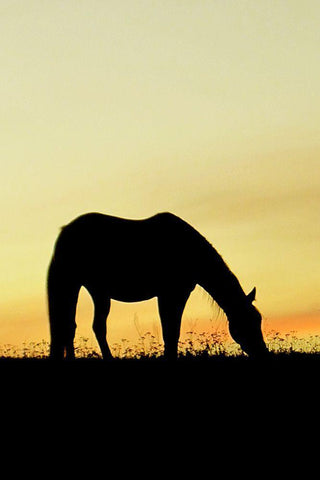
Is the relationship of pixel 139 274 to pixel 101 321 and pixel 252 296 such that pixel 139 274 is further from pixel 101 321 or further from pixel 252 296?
pixel 252 296

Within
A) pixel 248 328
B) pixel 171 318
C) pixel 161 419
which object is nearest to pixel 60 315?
pixel 171 318

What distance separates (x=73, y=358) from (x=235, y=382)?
3960mm

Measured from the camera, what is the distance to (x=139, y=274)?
46.3 feet

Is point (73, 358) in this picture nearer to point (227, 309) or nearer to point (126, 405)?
point (227, 309)

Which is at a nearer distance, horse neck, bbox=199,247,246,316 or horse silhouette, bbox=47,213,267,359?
horse silhouette, bbox=47,213,267,359

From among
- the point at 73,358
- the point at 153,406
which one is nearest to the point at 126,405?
the point at 153,406

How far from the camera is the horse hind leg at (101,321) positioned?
543 inches

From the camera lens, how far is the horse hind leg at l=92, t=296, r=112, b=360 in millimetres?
13789

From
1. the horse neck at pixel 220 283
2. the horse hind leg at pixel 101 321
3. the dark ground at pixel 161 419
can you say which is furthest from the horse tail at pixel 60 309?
the horse neck at pixel 220 283

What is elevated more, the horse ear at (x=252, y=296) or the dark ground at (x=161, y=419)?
the horse ear at (x=252, y=296)

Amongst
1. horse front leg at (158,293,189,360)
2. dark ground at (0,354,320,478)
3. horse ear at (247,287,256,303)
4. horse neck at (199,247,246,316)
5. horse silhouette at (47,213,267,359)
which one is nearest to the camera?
dark ground at (0,354,320,478)

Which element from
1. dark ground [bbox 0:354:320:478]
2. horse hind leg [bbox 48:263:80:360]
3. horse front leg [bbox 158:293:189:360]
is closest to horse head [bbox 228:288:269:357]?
horse front leg [bbox 158:293:189:360]

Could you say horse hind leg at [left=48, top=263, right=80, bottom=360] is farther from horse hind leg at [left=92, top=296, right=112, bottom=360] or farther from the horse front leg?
the horse front leg

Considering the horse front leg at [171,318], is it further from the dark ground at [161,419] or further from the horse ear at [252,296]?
the dark ground at [161,419]
